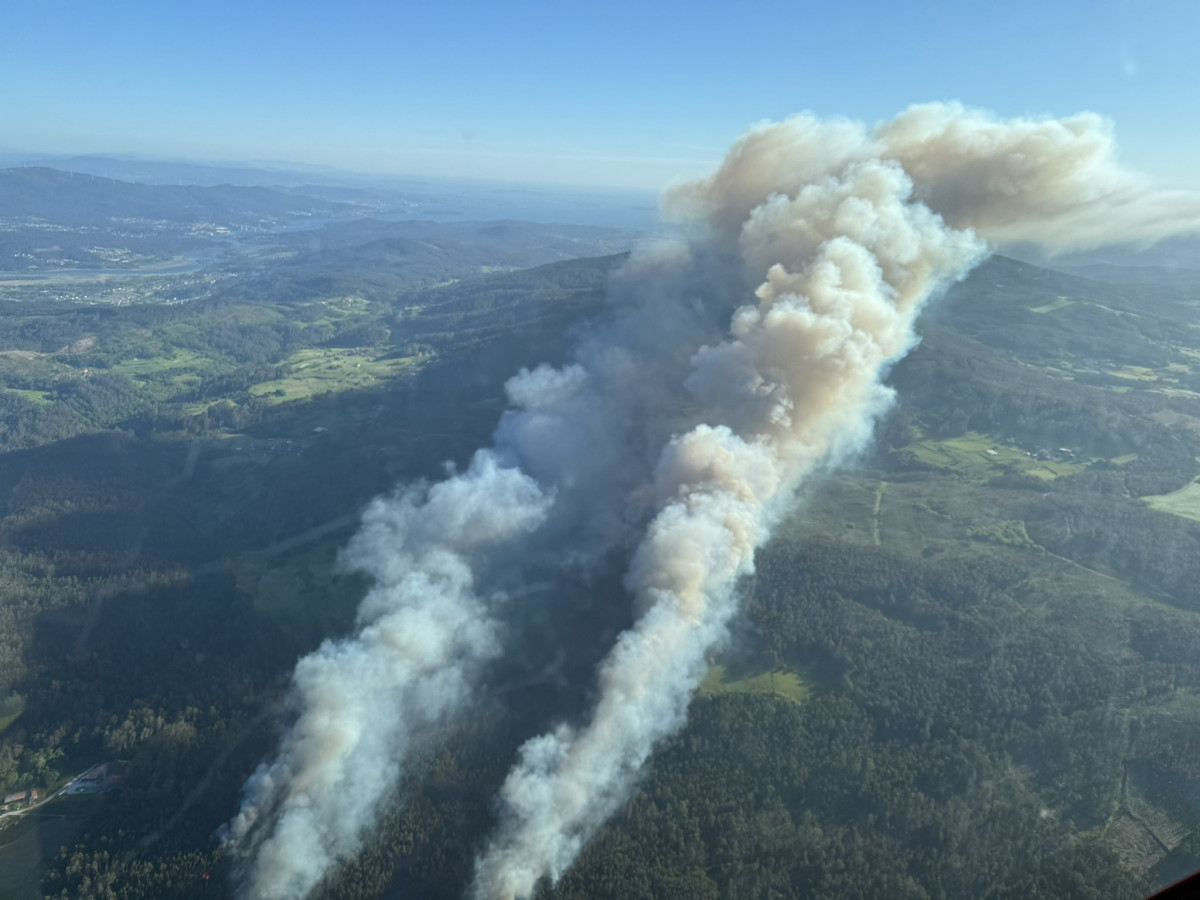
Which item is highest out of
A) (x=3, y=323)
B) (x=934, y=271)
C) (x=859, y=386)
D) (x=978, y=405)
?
(x=934, y=271)

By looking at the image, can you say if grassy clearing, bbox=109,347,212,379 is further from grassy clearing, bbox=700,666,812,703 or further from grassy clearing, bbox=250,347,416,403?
grassy clearing, bbox=700,666,812,703

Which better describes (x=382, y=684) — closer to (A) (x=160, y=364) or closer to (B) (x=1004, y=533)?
(B) (x=1004, y=533)

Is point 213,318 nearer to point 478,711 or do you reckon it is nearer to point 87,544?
point 87,544

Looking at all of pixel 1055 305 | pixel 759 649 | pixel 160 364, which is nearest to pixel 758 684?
pixel 759 649

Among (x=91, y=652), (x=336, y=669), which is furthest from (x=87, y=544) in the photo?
(x=336, y=669)

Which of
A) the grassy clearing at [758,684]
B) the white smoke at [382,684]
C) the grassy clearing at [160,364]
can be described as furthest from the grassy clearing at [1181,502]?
the grassy clearing at [160,364]

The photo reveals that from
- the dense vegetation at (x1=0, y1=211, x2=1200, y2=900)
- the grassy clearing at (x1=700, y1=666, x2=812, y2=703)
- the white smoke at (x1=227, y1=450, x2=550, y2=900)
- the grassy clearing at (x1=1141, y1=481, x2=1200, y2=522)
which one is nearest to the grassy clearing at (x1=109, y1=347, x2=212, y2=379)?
the dense vegetation at (x1=0, y1=211, x2=1200, y2=900)
